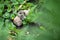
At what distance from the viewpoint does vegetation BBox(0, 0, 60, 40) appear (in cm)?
120

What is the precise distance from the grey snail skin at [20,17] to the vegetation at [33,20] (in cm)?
4

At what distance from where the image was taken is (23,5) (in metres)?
2.13

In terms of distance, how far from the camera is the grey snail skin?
2.02 m

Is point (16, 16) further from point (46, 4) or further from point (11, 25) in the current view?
point (46, 4)

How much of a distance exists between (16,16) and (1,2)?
10.3 inches

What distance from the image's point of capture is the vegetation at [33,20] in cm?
120

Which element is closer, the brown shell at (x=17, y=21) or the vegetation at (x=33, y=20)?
the vegetation at (x=33, y=20)

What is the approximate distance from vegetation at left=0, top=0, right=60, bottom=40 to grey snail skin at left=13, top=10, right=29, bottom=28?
1.4 inches

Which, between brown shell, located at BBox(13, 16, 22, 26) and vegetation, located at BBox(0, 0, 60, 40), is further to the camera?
brown shell, located at BBox(13, 16, 22, 26)

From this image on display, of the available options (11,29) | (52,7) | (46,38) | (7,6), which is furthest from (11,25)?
(52,7)

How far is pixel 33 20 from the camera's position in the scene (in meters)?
1.68

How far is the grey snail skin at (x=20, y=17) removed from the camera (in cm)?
202

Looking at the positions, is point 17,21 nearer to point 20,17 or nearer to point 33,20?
point 20,17

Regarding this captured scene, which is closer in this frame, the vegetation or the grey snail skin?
the vegetation
